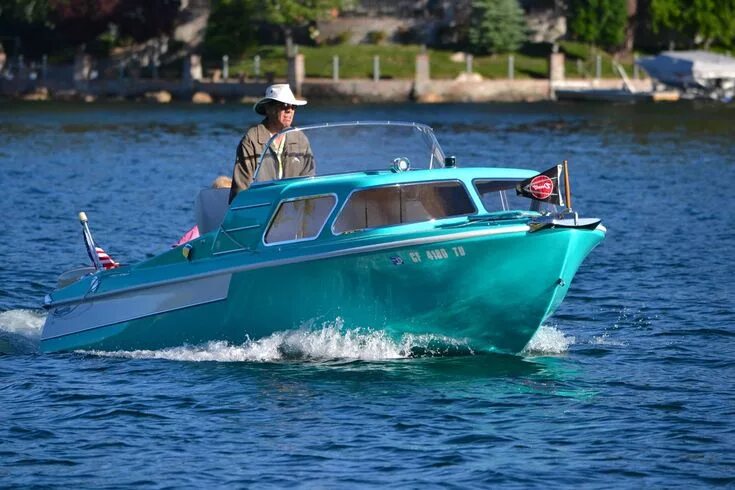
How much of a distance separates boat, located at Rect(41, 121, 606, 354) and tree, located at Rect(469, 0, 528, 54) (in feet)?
275

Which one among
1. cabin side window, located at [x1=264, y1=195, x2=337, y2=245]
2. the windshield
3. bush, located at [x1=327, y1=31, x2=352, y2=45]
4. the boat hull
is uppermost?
the windshield

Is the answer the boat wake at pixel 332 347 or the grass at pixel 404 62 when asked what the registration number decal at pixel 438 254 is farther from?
the grass at pixel 404 62

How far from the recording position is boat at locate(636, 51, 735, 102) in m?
92.6

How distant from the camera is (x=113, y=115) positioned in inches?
3179

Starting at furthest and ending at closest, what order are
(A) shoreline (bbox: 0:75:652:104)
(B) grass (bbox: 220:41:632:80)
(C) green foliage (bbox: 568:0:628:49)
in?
(C) green foliage (bbox: 568:0:628:49) < (B) grass (bbox: 220:41:632:80) < (A) shoreline (bbox: 0:75:652:104)

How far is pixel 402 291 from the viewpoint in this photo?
16.4 m

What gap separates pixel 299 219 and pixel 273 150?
1107 mm

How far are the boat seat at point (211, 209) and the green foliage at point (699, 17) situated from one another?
8829cm

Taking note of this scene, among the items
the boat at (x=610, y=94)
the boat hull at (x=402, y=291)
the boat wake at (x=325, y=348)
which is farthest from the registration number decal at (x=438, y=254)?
the boat at (x=610, y=94)

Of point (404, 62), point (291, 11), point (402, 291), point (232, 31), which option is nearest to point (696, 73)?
point (404, 62)

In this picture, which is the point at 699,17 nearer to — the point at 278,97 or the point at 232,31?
the point at 232,31

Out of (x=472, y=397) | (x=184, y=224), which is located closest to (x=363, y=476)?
(x=472, y=397)

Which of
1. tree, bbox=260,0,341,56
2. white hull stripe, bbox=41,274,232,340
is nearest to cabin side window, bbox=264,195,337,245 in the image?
white hull stripe, bbox=41,274,232,340

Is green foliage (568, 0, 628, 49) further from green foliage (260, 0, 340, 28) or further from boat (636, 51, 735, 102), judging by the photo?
green foliage (260, 0, 340, 28)
